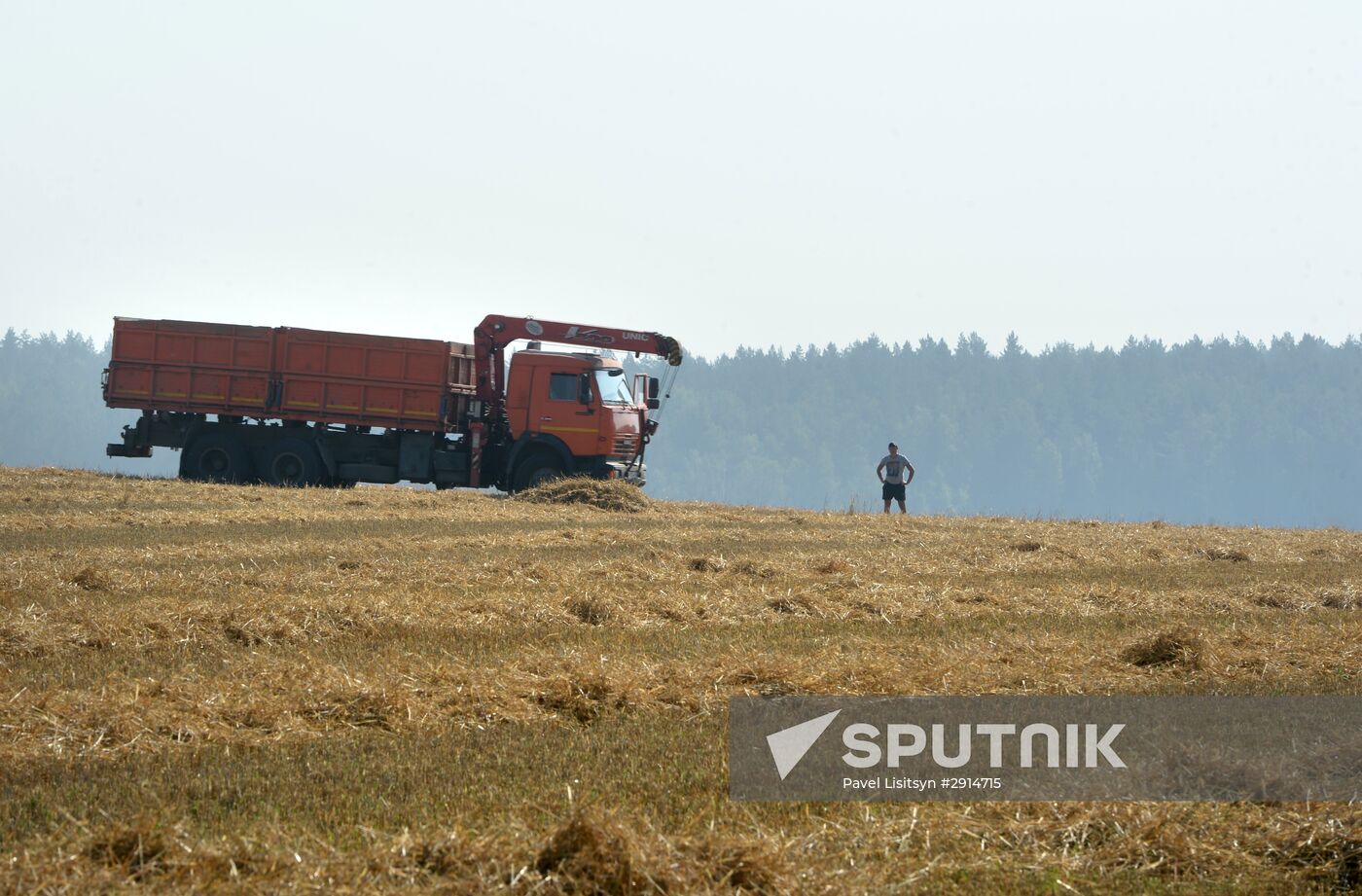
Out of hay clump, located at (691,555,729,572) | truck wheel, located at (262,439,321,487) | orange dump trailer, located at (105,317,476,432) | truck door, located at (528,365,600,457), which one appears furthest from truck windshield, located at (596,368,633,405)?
hay clump, located at (691,555,729,572)

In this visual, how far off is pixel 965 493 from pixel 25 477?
143417 millimetres

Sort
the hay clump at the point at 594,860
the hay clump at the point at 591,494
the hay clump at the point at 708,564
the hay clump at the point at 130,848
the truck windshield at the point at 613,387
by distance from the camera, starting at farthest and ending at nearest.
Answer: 1. the truck windshield at the point at 613,387
2. the hay clump at the point at 591,494
3. the hay clump at the point at 708,564
4. the hay clump at the point at 130,848
5. the hay clump at the point at 594,860

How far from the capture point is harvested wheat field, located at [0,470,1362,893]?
18.1ft

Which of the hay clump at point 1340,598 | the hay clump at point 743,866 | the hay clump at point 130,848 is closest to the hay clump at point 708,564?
the hay clump at point 1340,598

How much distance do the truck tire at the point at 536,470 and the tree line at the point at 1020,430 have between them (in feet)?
396

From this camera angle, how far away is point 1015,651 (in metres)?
10.6

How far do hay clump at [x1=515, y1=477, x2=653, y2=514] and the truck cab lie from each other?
5.51ft

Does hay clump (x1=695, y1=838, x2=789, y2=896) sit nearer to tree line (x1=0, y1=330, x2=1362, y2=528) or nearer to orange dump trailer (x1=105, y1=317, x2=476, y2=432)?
orange dump trailer (x1=105, y1=317, x2=476, y2=432)

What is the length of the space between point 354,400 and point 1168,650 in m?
24.1

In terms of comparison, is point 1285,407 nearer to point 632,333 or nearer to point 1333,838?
point 632,333

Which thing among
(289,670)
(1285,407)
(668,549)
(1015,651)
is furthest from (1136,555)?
(1285,407)

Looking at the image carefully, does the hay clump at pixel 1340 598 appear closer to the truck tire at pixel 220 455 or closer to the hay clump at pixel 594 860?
the hay clump at pixel 594 860

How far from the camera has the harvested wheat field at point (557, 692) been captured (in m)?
5.52

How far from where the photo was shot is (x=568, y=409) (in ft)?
101
